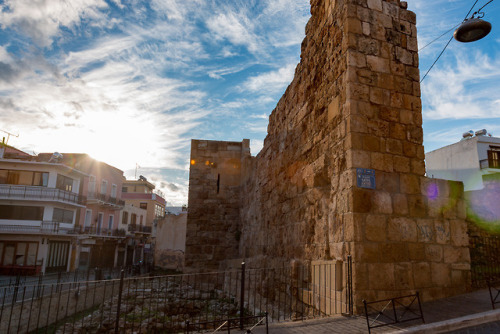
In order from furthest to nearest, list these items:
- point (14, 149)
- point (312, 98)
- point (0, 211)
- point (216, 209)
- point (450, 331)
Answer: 1. point (14, 149)
2. point (0, 211)
3. point (216, 209)
4. point (312, 98)
5. point (450, 331)

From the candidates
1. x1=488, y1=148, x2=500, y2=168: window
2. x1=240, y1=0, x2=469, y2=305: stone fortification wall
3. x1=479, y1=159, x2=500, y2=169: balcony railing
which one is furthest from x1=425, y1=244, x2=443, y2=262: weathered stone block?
x1=488, y1=148, x2=500, y2=168: window

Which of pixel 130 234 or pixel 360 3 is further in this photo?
pixel 130 234

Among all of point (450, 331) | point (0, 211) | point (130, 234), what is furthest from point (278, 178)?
point (130, 234)

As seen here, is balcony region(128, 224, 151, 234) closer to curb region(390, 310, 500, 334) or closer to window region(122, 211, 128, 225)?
window region(122, 211, 128, 225)

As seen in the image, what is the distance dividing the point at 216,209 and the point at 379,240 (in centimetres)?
919

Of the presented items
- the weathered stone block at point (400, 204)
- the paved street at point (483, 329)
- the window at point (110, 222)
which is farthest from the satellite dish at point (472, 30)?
the window at point (110, 222)

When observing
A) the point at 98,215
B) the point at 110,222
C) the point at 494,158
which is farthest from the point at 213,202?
the point at 110,222

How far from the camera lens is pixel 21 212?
2316cm

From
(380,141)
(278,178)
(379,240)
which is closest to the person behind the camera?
(379,240)

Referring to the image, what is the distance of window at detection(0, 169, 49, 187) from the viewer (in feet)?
77.1

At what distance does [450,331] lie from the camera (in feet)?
11.7

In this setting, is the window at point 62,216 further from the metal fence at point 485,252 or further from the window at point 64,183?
the metal fence at point 485,252

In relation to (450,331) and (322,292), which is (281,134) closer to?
(322,292)

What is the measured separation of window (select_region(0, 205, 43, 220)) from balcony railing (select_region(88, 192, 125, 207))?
18.8ft
